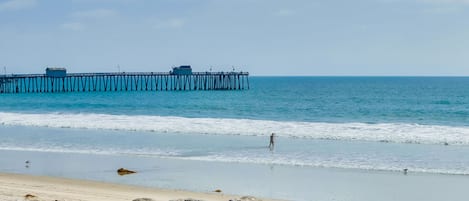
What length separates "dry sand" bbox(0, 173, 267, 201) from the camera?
1330 cm

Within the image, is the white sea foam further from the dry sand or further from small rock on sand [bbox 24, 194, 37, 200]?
small rock on sand [bbox 24, 194, 37, 200]

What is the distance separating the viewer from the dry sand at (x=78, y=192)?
13.3 metres

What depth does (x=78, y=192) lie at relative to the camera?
46.8ft

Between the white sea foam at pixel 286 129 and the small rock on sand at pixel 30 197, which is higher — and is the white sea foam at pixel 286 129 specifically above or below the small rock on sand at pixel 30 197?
below

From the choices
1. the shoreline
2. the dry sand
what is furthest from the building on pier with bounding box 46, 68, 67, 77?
the dry sand

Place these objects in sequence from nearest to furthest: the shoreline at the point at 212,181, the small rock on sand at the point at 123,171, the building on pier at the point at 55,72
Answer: the shoreline at the point at 212,181
the small rock on sand at the point at 123,171
the building on pier at the point at 55,72

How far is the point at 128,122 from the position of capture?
36531mm

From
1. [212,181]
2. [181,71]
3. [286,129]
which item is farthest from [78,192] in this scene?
[181,71]

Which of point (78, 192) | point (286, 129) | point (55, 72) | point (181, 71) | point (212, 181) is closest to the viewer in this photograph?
point (78, 192)

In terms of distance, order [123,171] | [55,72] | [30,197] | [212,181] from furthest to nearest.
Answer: [55,72]
[123,171]
[212,181]
[30,197]

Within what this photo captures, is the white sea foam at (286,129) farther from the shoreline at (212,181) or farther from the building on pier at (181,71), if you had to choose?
the building on pier at (181,71)

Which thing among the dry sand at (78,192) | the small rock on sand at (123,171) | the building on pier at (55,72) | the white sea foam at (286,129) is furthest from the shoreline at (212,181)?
the building on pier at (55,72)

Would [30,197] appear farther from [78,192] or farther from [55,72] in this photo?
[55,72]

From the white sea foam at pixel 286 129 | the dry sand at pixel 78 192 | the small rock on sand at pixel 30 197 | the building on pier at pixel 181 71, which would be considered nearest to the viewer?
the small rock on sand at pixel 30 197
